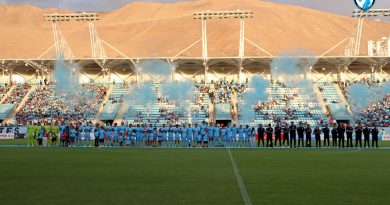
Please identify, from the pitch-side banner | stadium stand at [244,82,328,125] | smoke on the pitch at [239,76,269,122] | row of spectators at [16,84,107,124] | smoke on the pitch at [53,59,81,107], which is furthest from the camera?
smoke on the pitch at [53,59,81,107]

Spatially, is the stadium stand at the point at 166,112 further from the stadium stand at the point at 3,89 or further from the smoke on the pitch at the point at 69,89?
the stadium stand at the point at 3,89

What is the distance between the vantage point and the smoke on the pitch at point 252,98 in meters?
55.2

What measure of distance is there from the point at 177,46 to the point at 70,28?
5693 cm

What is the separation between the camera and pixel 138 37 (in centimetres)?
17550

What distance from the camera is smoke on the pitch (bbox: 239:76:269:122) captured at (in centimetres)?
5525

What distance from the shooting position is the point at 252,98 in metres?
57.6

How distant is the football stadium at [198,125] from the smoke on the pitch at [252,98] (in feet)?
0.35

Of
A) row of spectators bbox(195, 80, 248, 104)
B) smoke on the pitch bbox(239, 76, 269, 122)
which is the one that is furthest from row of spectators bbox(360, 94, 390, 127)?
row of spectators bbox(195, 80, 248, 104)

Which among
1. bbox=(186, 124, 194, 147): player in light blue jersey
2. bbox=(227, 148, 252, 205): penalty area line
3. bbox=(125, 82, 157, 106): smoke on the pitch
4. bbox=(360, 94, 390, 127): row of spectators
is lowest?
bbox=(227, 148, 252, 205): penalty area line

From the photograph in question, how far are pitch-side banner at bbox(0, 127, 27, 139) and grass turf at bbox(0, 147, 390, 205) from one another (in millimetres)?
28671

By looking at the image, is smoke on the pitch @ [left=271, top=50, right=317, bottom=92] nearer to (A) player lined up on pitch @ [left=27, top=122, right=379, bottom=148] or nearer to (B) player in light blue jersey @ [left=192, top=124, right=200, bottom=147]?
(A) player lined up on pitch @ [left=27, top=122, right=379, bottom=148]

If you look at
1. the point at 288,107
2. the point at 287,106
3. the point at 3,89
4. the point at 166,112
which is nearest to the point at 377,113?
the point at 288,107

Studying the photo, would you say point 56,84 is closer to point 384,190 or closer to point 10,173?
point 10,173

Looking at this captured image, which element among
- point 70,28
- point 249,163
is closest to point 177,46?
point 70,28
